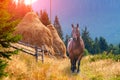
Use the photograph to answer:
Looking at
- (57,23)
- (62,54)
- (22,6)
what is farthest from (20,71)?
(57,23)

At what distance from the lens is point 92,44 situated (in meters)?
97.7

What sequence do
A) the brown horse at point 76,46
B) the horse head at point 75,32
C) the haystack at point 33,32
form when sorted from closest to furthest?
the horse head at point 75,32
the brown horse at point 76,46
the haystack at point 33,32

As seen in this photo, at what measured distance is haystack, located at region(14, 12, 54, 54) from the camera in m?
39.9

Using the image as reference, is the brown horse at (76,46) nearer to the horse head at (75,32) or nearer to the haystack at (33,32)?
the horse head at (75,32)

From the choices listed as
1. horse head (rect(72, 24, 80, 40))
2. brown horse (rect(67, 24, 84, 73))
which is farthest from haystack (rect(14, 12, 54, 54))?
horse head (rect(72, 24, 80, 40))

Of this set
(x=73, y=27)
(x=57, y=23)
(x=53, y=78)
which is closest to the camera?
(x=53, y=78)

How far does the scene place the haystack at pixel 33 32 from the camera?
3994 centimetres

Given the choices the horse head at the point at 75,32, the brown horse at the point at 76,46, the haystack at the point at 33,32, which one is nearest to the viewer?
the horse head at the point at 75,32

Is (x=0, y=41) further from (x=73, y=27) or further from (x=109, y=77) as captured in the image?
(x=73, y=27)

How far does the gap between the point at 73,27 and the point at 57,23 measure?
82.8m

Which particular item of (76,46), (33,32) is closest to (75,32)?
(76,46)

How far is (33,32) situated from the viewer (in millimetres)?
40562

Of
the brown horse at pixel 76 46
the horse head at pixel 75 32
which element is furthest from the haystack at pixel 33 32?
the horse head at pixel 75 32

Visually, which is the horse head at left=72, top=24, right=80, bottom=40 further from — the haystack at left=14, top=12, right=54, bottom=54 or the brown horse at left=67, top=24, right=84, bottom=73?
the haystack at left=14, top=12, right=54, bottom=54
